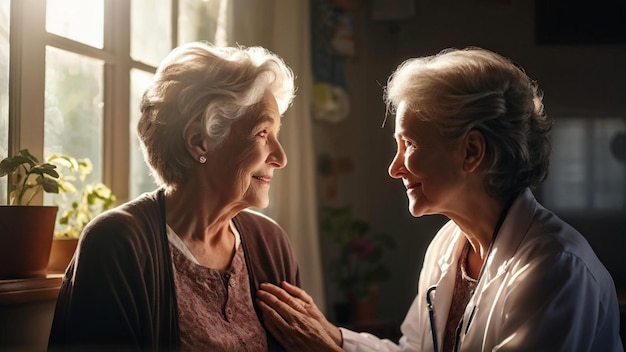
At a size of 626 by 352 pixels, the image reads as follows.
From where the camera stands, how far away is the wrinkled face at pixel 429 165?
1665 mm

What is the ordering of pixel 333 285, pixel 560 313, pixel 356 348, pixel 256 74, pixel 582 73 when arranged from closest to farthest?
pixel 560 313 < pixel 256 74 < pixel 356 348 < pixel 582 73 < pixel 333 285

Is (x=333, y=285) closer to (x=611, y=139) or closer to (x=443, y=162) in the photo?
(x=611, y=139)

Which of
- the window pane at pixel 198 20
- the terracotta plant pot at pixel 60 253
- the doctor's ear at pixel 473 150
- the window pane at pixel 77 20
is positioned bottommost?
the terracotta plant pot at pixel 60 253

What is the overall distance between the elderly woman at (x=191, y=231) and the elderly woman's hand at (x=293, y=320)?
0.03m

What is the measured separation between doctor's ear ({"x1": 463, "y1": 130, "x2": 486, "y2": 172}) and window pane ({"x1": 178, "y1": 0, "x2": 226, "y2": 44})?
1.10m

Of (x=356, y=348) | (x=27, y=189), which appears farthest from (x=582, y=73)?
(x=27, y=189)

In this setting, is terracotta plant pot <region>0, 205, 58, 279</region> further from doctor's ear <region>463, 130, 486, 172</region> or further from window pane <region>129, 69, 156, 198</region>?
doctor's ear <region>463, 130, 486, 172</region>

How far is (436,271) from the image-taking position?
6.05 feet

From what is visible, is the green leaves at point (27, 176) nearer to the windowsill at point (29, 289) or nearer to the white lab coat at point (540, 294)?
the windowsill at point (29, 289)

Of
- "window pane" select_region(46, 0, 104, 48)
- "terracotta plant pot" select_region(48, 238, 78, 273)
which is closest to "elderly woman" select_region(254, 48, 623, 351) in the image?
"terracotta plant pot" select_region(48, 238, 78, 273)

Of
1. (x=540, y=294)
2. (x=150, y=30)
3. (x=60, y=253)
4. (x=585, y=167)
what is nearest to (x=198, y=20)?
(x=150, y=30)

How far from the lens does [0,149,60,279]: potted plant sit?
57.9 inches

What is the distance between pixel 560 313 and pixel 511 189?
359mm

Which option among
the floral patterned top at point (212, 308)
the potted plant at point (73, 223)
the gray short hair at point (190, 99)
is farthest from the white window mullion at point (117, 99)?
the floral patterned top at point (212, 308)
